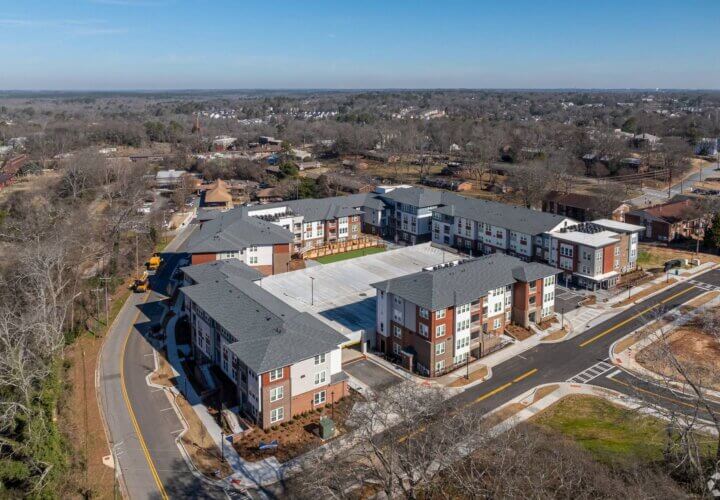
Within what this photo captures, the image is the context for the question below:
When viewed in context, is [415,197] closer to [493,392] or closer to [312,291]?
[312,291]

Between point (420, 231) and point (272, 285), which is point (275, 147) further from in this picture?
point (272, 285)

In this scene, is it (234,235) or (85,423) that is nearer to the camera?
(85,423)

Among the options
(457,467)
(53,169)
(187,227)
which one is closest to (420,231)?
(187,227)

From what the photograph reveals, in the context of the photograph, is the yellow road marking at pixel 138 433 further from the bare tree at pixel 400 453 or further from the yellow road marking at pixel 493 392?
the yellow road marking at pixel 493 392

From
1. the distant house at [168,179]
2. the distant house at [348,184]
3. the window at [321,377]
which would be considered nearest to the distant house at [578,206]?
the distant house at [348,184]

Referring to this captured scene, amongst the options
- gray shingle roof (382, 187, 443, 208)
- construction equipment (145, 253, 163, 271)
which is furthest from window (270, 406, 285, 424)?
gray shingle roof (382, 187, 443, 208)

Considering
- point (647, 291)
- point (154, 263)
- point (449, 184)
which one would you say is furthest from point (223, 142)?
point (647, 291)

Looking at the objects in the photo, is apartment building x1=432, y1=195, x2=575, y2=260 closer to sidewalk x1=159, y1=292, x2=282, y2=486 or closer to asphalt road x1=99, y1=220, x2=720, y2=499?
asphalt road x1=99, y1=220, x2=720, y2=499
